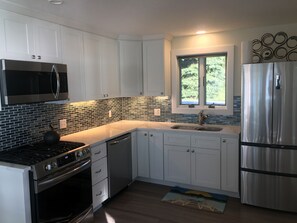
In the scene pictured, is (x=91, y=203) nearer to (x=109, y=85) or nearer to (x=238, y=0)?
(x=109, y=85)

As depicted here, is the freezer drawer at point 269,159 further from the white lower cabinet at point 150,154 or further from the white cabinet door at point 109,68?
the white cabinet door at point 109,68

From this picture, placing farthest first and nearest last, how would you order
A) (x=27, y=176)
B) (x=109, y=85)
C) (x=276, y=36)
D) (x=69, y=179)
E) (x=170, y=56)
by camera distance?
(x=170, y=56), (x=109, y=85), (x=276, y=36), (x=69, y=179), (x=27, y=176)

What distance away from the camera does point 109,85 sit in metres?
3.82

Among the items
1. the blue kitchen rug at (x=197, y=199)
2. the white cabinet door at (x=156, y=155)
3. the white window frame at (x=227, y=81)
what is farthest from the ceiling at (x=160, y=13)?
the blue kitchen rug at (x=197, y=199)

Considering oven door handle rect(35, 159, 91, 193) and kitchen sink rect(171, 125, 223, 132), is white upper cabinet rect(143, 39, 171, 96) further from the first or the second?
oven door handle rect(35, 159, 91, 193)

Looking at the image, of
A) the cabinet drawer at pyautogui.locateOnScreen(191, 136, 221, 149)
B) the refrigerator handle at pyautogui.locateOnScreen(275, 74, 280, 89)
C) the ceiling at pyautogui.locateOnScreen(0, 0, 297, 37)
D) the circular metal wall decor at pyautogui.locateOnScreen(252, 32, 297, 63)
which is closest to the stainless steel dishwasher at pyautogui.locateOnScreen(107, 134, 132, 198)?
the cabinet drawer at pyautogui.locateOnScreen(191, 136, 221, 149)

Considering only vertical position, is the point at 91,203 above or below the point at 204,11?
below

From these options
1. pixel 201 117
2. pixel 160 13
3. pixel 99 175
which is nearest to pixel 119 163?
pixel 99 175

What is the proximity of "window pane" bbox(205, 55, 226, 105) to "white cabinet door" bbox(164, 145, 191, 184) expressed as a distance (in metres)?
1.03

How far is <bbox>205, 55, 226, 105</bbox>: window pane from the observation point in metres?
3.95

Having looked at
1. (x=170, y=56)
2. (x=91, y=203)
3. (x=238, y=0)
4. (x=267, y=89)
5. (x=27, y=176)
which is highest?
(x=238, y=0)

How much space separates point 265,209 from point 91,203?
2144 millimetres

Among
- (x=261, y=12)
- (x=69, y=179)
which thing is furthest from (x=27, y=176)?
(x=261, y=12)

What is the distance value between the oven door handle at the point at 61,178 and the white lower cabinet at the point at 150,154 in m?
1.26
